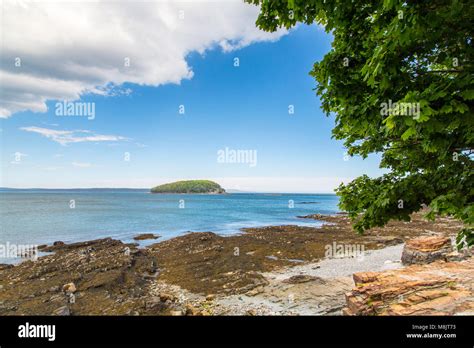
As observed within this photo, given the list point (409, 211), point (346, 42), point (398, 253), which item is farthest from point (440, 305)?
point (398, 253)

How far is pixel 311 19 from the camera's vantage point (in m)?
5.44

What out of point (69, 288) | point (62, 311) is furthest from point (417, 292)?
point (69, 288)

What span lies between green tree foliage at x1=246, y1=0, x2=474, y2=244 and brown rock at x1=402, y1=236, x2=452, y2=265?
14146 mm

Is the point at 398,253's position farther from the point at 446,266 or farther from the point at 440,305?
the point at 440,305

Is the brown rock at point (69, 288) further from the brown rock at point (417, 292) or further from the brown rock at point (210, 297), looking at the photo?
the brown rock at point (417, 292)

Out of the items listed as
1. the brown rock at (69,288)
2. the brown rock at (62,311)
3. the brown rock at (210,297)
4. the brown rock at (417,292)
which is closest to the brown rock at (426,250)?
the brown rock at (417,292)

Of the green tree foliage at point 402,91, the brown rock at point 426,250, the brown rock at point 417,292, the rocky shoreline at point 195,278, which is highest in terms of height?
the green tree foliage at point 402,91

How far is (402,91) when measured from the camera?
14.0ft

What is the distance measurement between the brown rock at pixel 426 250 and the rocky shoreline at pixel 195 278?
116 centimetres

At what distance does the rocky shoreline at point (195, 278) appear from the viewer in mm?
12984

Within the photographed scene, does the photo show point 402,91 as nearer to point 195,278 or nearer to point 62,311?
point 62,311
